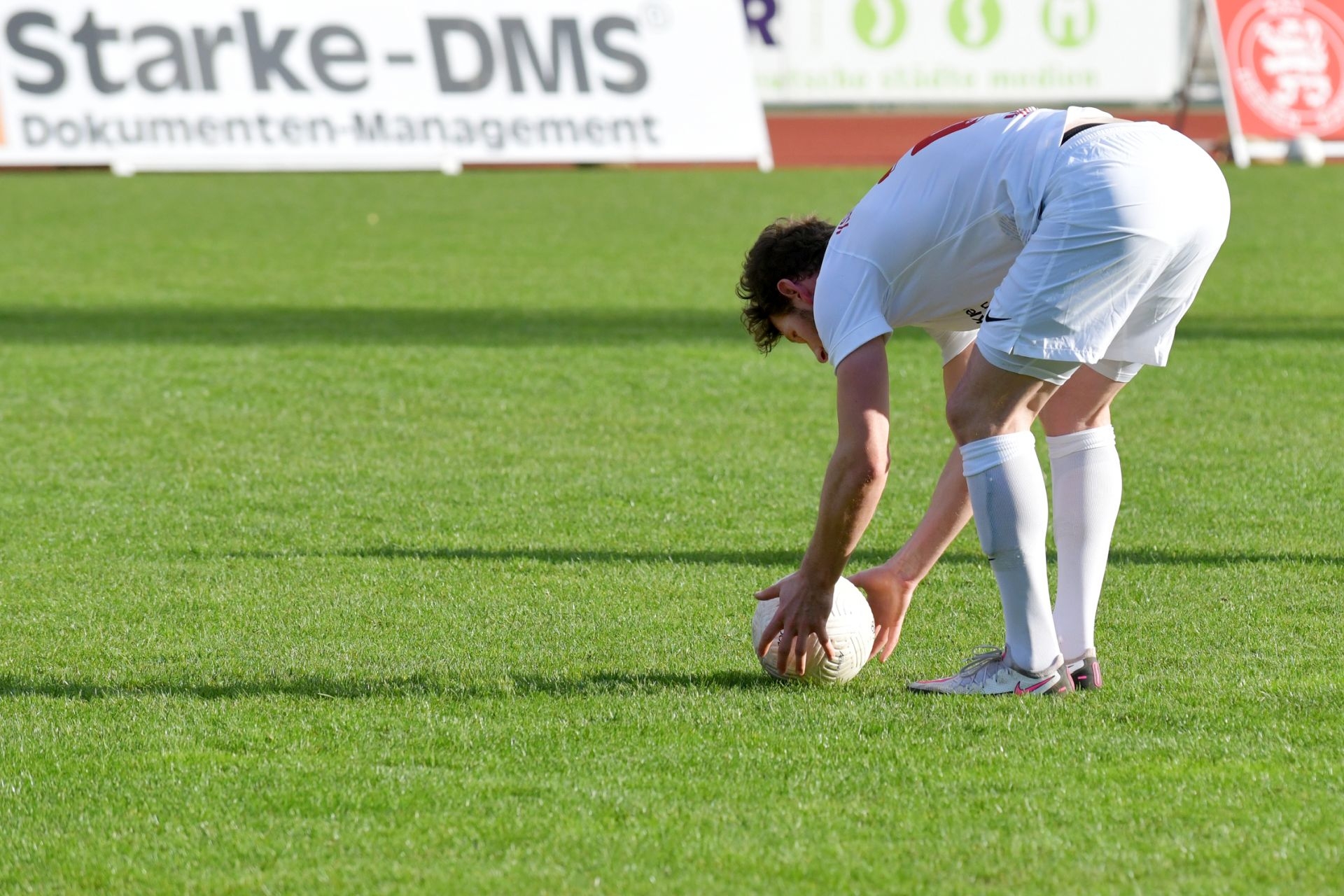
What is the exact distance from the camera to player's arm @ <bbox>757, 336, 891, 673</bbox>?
12.4 feet

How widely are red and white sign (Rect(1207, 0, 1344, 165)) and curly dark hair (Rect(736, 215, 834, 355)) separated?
22918mm

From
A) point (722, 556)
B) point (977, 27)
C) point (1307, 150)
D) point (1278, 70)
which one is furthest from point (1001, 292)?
point (977, 27)

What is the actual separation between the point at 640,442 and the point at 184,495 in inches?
85.4

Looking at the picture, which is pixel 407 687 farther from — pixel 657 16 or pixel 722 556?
pixel 657 16

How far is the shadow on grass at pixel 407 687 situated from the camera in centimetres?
439

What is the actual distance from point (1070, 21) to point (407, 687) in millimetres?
25815

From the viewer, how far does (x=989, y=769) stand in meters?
3.74

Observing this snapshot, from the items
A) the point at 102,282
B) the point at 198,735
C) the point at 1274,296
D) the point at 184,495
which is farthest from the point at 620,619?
the point at 102,282

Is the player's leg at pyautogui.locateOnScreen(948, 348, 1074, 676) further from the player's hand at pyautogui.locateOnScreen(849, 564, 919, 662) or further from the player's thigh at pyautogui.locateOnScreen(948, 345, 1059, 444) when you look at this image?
the player's hand at pyautogui.locateOnScreen(849, 564, 919, 662)

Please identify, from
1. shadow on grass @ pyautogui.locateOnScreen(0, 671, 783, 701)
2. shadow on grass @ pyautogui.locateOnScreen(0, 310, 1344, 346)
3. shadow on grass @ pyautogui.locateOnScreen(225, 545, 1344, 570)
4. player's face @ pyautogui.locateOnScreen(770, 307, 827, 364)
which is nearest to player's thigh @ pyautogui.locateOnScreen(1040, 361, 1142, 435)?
player's face @ pyautogui.locateOnScreen(770, 307, 827, 364)

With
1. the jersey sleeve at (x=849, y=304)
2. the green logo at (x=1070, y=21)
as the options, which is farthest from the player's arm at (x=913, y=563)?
the green logo at (x=1070, y=21)

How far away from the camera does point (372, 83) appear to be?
23656 millimetres

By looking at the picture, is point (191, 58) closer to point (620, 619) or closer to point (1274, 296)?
point (1274, 296)

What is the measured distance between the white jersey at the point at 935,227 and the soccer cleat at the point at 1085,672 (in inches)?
40.6
